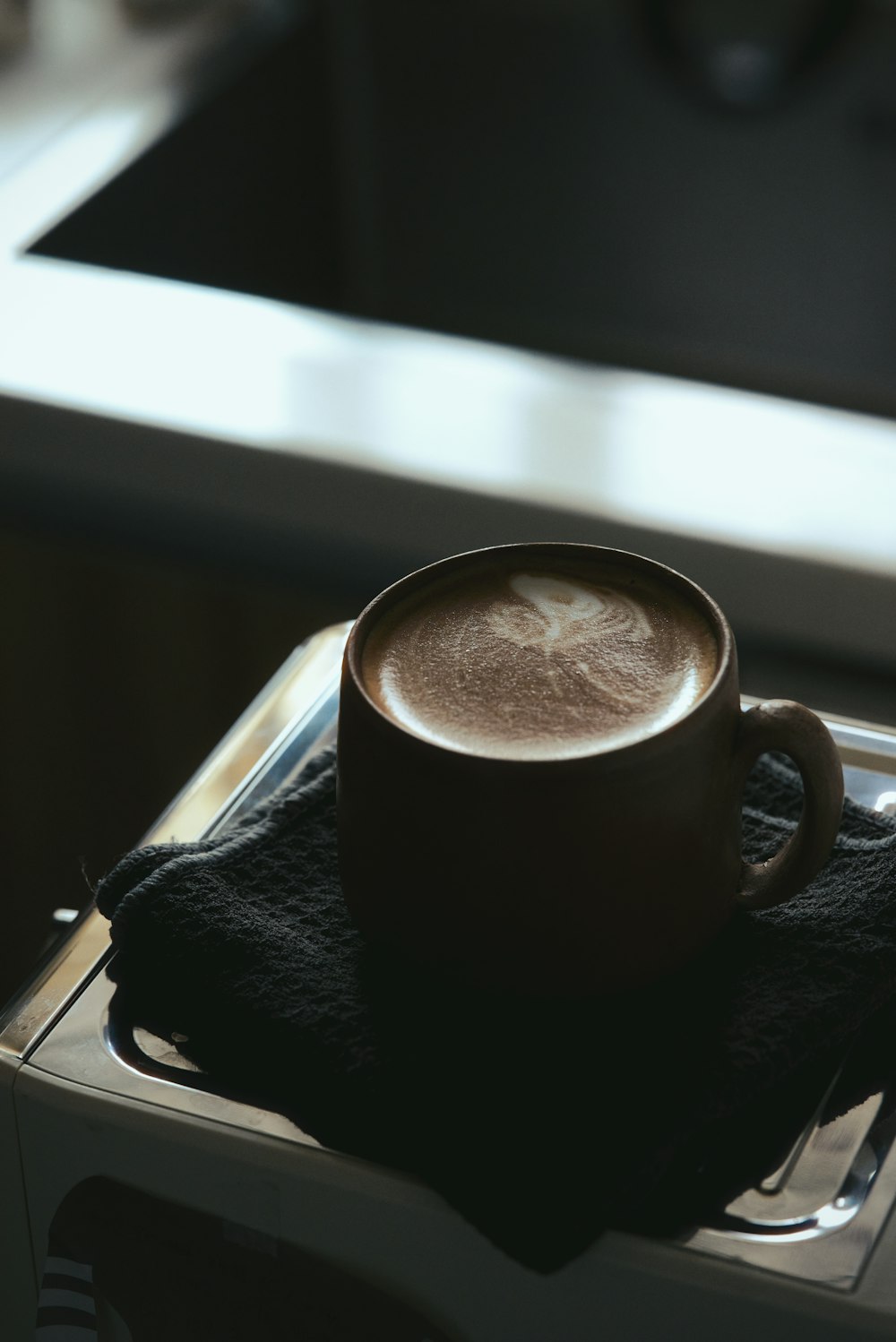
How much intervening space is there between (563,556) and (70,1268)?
217 millimetres

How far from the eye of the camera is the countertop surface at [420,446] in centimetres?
61

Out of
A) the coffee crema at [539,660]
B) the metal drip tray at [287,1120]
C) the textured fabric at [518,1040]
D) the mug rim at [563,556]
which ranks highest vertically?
the mug rim at [563,556]

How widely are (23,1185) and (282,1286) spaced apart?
73mm

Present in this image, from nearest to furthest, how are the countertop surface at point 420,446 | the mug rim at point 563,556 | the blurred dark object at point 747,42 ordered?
the mug rim at point 563,556 < the countertop surface at point 420,446 < the blurred dark object at point 747,42

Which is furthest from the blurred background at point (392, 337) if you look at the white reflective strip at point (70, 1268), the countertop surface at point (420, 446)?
the white reflective strip at point (70, 1268)

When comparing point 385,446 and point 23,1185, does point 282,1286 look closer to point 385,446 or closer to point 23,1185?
point 23,1185

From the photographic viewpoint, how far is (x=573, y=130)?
4.23ft

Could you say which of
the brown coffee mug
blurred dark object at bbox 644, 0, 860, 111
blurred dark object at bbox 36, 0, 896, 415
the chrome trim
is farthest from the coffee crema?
blurred dark object at bbox 644, 0, 860, 111

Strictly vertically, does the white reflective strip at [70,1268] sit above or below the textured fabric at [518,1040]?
below

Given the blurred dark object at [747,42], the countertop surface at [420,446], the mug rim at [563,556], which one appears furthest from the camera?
the blurred dark object at [747,42]

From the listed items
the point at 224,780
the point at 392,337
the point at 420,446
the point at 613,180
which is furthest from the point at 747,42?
the point at 224,780

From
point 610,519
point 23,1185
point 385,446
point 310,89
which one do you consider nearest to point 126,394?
point 385,446

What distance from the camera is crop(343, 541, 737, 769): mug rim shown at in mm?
314

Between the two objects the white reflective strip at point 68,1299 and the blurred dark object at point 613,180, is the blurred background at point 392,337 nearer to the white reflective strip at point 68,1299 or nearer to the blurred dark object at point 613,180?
the blurred dark object at point 613,180
